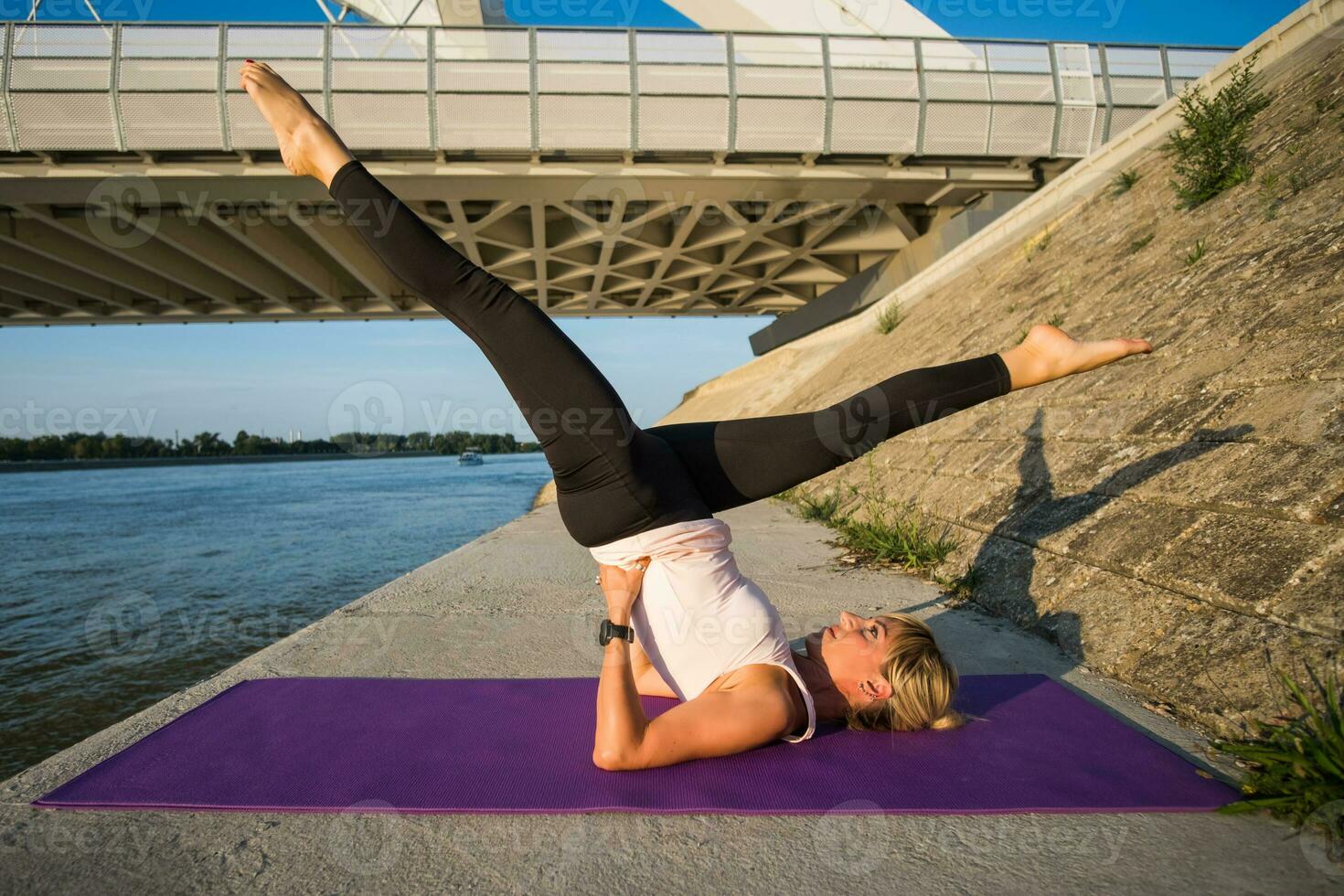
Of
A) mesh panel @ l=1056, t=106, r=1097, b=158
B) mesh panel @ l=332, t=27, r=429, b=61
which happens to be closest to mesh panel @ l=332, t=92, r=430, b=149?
mesh panel @ l=332, t=27, r=429, b=61

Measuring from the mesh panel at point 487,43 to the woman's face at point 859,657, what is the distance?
17223mm

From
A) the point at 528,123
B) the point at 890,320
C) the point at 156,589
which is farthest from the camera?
the point at 528,123

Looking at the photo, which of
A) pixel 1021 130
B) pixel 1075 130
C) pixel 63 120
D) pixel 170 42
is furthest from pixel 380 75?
pixel 1075 130

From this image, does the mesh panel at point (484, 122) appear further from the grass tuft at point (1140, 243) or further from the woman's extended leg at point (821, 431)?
the woman's extended leg at point (821, 431)

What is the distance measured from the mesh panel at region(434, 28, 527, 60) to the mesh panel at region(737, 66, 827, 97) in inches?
202

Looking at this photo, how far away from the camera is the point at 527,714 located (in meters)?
2.44

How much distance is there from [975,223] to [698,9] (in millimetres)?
11193

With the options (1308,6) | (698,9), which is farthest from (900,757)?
(698,9)

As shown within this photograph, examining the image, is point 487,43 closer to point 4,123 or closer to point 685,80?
point 685,80

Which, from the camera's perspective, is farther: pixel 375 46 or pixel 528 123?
pixel 528 123

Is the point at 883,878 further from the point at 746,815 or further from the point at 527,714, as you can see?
the point at 527,714

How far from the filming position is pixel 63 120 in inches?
601

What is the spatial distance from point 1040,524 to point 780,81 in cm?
1575

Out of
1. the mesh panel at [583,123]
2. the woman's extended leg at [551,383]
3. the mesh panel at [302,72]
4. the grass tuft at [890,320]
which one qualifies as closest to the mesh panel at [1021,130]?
the grass tuft at [890,320]
